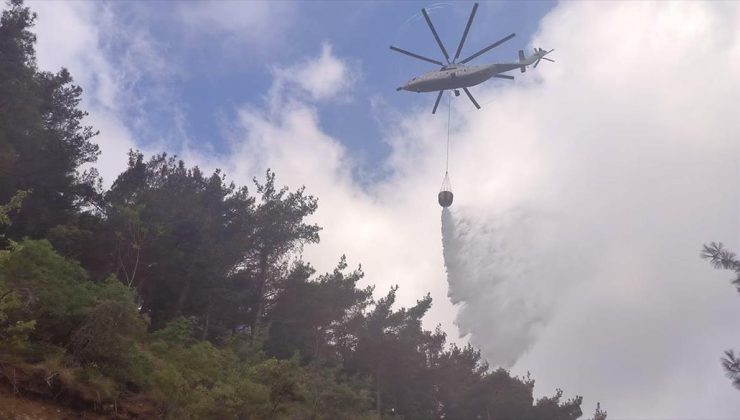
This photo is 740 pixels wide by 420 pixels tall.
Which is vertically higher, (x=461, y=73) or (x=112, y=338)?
(x=461, y=73)

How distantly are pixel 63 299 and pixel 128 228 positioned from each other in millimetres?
14798

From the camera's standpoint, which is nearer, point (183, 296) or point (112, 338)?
point (112, 338)

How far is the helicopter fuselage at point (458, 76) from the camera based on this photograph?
25105mm

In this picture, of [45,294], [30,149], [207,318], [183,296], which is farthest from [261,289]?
[45,294]

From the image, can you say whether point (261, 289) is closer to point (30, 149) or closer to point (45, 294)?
point (30, 149)

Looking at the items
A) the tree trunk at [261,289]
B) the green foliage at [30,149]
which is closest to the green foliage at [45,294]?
the green foliage at [30,149]

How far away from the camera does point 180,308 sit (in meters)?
35.7

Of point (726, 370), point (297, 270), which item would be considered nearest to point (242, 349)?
point (297, 270)

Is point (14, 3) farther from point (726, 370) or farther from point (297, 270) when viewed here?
point (726, 370)

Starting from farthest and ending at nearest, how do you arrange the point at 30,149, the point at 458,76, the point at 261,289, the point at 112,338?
the point at 261,289 < the point at 30,149 < the point at 458,76 < the point at 112,338

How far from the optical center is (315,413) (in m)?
21.9

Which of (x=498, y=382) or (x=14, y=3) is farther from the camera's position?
(x=498, y=382)

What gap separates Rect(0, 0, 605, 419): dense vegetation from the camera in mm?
18875

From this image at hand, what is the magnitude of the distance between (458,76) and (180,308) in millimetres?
21069
